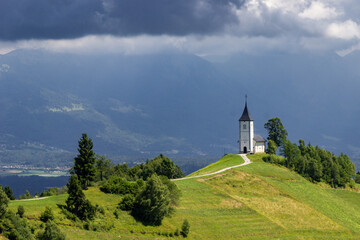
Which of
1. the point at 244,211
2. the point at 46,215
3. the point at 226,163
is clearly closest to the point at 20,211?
the point at 46,215

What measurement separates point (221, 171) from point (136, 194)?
137 feet

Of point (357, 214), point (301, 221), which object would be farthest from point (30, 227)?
point (357, 214)

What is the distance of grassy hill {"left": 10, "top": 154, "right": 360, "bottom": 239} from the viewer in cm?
7506

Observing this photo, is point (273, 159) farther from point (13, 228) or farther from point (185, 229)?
point (13, 228)

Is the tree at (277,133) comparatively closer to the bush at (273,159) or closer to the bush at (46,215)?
the bush at (273,159)

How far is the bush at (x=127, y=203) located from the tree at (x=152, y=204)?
2.16 ft

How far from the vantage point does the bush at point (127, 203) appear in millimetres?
82113

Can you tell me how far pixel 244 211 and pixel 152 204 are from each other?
77.4 ft

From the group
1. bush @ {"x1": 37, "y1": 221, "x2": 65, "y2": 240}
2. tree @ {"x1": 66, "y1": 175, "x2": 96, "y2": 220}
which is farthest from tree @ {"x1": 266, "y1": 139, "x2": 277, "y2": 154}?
bush @ {"x1": 37, "y1": 221, "x2": 65, "y2": 240}

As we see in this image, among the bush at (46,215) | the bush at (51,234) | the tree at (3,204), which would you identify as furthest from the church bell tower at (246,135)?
the tree at (3,204)

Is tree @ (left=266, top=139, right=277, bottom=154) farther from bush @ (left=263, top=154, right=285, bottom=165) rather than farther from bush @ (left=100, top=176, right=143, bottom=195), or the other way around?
bush @ (left=100, top=176, right=143, bottom=195)

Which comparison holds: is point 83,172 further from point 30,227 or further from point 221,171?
point 221,171

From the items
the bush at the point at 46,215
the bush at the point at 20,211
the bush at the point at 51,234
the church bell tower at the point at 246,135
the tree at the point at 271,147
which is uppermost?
the church bell tower at the point at 246,135

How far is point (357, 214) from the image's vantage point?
119 m
